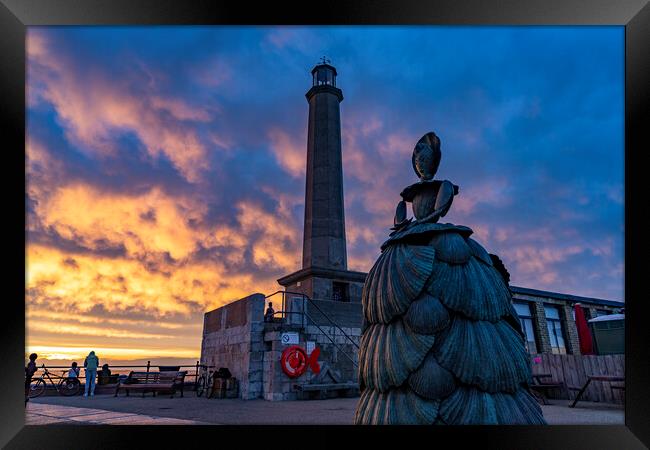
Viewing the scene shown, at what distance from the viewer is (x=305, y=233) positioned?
26.0 metres

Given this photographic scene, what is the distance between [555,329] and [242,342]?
18258 millimetres

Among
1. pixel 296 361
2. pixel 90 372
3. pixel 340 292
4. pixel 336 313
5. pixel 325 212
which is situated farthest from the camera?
pixel 325 212

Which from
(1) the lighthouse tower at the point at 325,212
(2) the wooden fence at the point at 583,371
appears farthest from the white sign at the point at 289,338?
(2) the wooden fence at the point at 583,371

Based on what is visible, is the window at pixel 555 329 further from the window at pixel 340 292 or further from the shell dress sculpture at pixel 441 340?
the shell dress sculpture at pixel 441 340

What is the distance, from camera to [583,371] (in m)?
14.3

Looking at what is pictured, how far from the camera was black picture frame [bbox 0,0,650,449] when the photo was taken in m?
5.02

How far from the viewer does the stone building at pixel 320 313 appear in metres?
15.2

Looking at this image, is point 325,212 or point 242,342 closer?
point 242,342

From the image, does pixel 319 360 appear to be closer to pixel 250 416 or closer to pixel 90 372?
pixel 250 416

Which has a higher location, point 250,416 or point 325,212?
point 325,212

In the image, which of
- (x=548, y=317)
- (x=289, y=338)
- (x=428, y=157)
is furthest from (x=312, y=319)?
(x=548, y=317)

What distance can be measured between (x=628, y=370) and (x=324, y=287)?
1807cm

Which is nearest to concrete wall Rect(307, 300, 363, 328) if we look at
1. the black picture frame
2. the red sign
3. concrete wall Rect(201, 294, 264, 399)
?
the red sign

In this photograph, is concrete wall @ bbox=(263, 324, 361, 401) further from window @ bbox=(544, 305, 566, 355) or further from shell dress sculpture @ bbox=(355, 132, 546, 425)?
window @ bbox=(544, 305, 566, 355)
